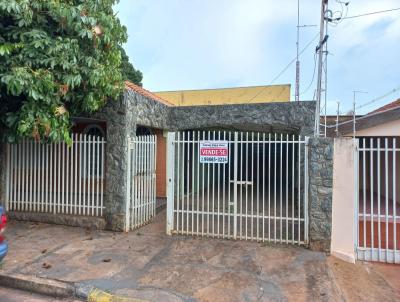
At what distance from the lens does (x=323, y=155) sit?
5703mm

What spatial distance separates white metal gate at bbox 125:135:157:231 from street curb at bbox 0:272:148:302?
266 cm

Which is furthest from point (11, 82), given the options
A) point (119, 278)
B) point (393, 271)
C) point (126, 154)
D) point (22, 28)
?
point (393, 271)

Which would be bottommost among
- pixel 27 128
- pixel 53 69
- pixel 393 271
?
pixel 393 271

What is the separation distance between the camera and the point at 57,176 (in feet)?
24.8

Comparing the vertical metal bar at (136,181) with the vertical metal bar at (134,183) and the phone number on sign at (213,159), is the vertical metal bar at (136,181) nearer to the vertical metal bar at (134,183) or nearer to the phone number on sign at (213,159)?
the vertical metal bar at (134,183)

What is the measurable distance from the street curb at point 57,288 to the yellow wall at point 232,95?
49.6ft

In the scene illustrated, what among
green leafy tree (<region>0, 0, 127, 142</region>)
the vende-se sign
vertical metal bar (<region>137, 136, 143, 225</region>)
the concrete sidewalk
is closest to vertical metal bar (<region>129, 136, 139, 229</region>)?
vertical metal bar (<region>137, 136, 143, 225</region>)

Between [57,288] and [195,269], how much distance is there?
6.58 feet

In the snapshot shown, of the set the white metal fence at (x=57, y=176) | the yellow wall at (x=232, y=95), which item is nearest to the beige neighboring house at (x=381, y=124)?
the white metal fence at (x=57, y=176)

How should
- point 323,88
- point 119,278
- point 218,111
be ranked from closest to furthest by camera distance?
point 119,278, point 323,88, point 218,111

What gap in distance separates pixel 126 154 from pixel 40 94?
7.20ft

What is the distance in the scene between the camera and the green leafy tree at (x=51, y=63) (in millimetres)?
5371

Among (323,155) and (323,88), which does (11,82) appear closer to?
(323,155)

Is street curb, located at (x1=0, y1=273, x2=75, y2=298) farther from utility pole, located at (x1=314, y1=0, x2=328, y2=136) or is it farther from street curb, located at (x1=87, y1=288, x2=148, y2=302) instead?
utility pole, located at (x1=314, y1=0, x2=328, y2=136)
